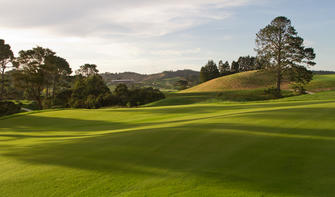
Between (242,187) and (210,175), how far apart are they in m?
0.81

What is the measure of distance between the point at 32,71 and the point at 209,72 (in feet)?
254

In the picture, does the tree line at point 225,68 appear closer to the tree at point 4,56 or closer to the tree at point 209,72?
the tree at point 209,72

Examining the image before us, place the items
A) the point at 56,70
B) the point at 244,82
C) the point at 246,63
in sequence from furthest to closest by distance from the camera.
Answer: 1. the point at 246,63
2. the point at 244,82
3. the point at 56,70

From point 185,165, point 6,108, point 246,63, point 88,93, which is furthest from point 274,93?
point 246,63

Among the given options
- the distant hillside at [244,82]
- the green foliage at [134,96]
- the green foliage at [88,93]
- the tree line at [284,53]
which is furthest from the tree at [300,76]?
the green foliage at [88,93]

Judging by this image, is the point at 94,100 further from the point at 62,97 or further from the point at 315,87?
the point at 315,87

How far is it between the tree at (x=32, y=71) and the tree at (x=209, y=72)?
2862 inches

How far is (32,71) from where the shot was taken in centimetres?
5538

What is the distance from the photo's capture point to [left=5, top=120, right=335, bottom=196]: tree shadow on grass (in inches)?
201

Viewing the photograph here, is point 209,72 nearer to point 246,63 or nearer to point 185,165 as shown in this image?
point 246,63

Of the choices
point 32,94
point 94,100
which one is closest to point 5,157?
point 94,100

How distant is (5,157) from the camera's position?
7.67 meters

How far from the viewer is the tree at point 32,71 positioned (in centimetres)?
5429

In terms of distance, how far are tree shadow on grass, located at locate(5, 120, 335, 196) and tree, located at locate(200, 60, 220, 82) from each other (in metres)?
105
